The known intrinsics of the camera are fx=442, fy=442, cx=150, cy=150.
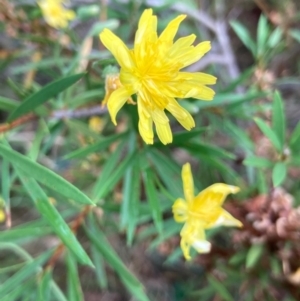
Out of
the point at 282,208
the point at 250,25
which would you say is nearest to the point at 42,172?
the point at 282,208

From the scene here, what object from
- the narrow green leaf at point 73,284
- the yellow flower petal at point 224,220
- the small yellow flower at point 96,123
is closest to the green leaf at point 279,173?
the yellow flower petal at point 224,220

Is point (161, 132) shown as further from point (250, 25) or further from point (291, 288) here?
point (250, 25)

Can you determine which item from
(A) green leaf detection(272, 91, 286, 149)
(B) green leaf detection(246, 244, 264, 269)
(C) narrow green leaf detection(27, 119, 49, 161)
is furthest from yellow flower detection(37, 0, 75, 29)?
(B) green leaf detection(246, 244, 264, 269)

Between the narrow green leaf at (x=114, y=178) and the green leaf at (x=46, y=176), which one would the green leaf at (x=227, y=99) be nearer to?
the narrow green leaf at (x=114, y=178)

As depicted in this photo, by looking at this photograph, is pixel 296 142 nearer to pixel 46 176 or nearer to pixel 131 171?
pixel 131 171

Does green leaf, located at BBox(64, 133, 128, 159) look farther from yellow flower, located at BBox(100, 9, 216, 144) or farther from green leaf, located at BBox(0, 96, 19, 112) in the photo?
yellow flower, located at BBox(100, 9, 216, 144)

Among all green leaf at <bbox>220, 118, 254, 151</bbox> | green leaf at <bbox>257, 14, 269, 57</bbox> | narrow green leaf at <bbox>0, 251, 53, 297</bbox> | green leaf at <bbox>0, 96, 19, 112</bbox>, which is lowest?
narrow green leaf at <bbox>0, 251, 53, 297</bbox>
